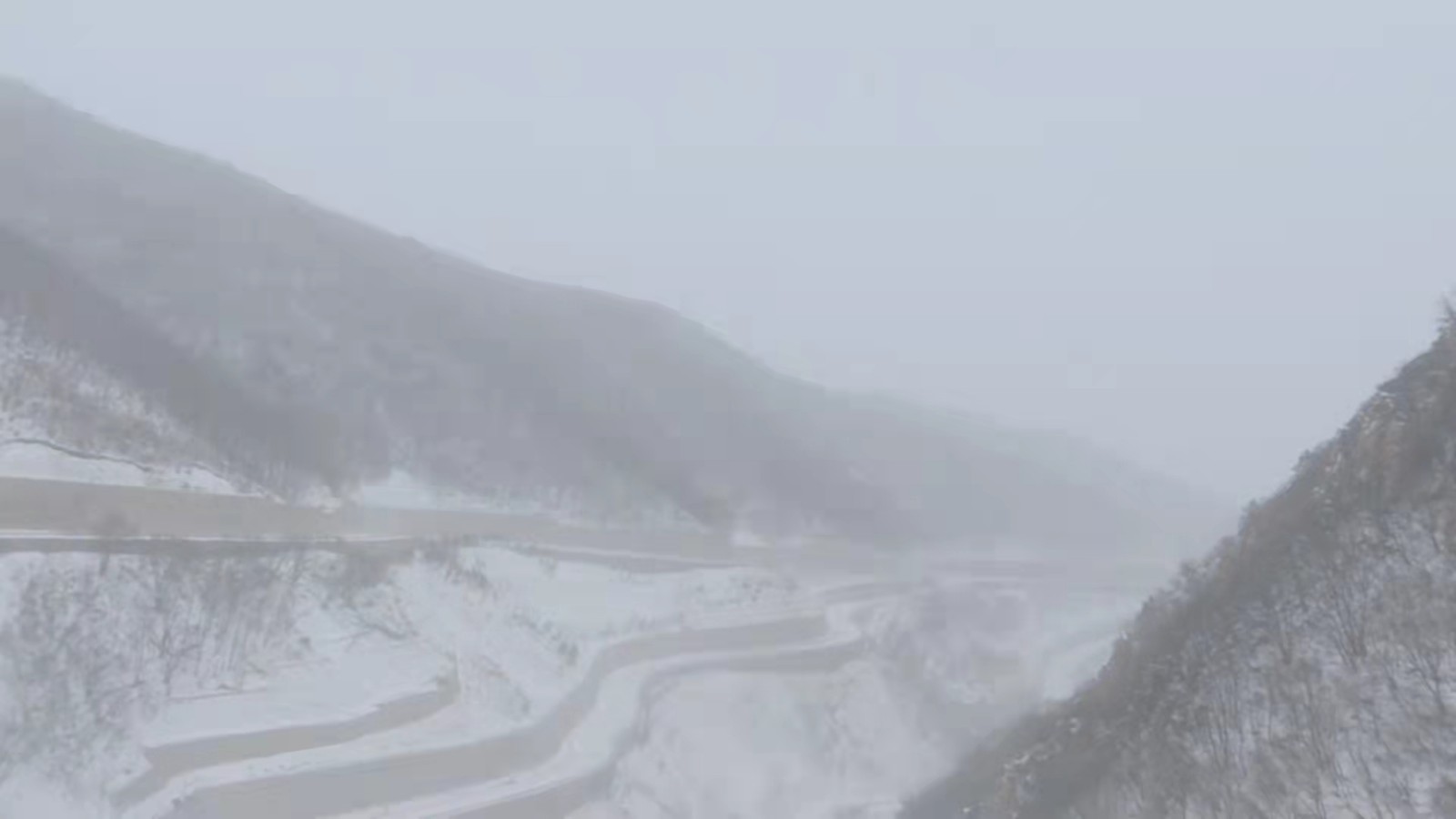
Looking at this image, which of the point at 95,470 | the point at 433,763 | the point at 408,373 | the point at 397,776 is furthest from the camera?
the point at 408,373

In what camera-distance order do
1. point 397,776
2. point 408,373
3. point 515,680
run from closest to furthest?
point 397,776
point 515,680
point 408,373

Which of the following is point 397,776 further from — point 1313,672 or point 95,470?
point 1313,672

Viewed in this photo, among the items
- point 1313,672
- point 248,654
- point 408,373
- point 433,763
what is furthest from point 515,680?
point 408,373

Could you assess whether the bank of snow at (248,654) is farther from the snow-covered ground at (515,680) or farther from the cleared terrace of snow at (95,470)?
the cleared terrace of snow at (95,470)

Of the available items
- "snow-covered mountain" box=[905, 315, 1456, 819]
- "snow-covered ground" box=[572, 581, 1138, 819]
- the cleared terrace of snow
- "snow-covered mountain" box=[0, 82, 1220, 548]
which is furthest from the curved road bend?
"snow-covered mountain" box=[0, 82, 1220, 548]

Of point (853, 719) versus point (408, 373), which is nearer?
point (853, 719)

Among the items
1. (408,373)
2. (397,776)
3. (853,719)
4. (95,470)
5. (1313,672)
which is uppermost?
(408,373)
